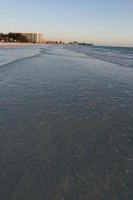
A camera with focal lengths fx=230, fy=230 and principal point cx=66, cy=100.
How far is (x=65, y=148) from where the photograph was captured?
19.7ft

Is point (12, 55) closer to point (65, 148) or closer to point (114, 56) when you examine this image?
point (114, 56)

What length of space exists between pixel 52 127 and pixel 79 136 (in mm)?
1053

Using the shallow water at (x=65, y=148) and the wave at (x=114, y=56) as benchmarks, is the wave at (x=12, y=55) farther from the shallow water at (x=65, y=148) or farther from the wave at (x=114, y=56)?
the shallow water at (x=65, y=148)

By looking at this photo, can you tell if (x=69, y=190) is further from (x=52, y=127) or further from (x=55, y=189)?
(x=52, y=127)

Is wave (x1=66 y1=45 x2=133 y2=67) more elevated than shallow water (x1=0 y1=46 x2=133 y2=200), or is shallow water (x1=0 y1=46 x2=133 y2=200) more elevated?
shallow water (x1=0 y1=46 x2=133 y2=200)

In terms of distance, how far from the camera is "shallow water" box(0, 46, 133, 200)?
4492mm

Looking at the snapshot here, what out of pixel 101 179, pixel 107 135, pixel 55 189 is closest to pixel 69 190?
pixel 55 189

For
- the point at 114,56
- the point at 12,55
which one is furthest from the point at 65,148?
the point at 114,56

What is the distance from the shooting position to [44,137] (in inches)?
260

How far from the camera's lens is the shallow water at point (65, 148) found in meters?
4.49

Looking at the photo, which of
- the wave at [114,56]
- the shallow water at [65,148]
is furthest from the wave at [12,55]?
the shallow water at [65,148]

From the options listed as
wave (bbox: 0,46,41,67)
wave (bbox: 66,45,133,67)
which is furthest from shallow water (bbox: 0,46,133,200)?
Result: wave (bbox: 66,45,133,67)

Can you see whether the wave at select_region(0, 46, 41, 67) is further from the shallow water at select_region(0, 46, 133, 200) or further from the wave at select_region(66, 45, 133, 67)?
the shallow water at select_region(0, 46, 133, 200)

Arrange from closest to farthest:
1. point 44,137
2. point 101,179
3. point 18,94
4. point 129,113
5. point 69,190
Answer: point 69,190
point 101,179
point 44,137
point 129,113
point 18,94
